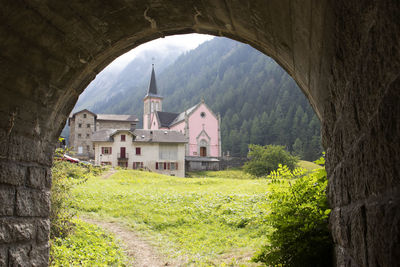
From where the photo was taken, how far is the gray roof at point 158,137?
38969mm

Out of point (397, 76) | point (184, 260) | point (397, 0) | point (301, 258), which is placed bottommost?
point (184, 260)

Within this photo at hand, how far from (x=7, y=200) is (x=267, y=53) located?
341cm

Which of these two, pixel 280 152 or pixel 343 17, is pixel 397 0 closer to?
pixel 343 17

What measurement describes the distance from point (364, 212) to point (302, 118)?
81.6 m

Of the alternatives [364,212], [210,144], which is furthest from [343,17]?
[210,144]

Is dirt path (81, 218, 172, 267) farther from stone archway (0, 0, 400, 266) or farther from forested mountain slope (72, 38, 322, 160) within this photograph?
forested mountain slope (72, 38, 322, 160)

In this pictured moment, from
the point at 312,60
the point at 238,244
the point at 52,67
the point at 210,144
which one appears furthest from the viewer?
the point at 210,144

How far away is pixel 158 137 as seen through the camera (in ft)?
130

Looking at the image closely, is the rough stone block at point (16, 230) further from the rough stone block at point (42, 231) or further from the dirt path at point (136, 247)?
the dirt path at point (136, 247)

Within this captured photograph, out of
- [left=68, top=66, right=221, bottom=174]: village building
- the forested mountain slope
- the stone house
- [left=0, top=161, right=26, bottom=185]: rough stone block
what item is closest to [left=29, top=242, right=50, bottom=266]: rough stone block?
[left=0, top=161, right=26, bottom=185]: rough stone block

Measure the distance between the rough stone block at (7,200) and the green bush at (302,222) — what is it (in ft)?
10.5

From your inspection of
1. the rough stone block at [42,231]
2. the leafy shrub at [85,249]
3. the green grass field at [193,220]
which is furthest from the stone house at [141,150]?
the rough stone block at [42,231]

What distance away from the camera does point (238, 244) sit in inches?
320

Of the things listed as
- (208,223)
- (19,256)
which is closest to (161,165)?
(208,223)
